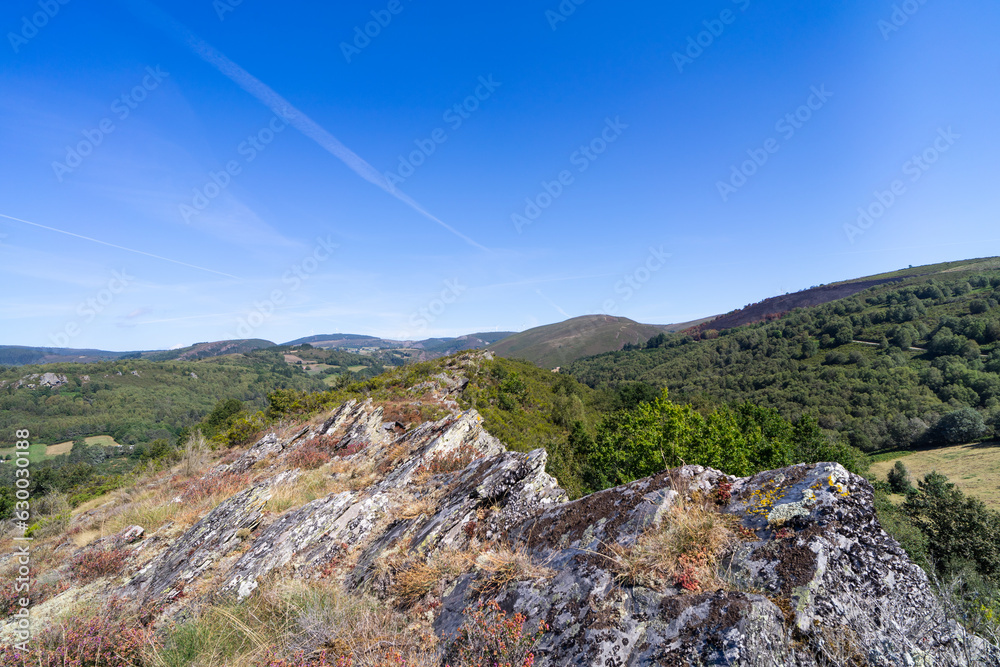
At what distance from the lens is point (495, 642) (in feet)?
12.4

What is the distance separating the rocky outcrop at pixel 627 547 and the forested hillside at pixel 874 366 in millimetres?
69680

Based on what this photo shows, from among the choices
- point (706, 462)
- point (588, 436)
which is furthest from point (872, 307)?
point (706, 462)

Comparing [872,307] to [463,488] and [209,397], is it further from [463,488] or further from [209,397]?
[209,397]

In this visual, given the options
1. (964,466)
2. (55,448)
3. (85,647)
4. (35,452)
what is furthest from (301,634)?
(55,448)

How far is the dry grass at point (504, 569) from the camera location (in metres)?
4.55

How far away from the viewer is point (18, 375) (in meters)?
186

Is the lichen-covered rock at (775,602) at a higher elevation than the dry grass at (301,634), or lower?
higher

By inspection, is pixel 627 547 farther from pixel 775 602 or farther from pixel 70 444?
pixel 70 444

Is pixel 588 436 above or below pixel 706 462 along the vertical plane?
below

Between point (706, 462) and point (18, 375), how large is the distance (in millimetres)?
300919

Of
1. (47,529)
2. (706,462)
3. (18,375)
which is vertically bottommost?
(706,462)

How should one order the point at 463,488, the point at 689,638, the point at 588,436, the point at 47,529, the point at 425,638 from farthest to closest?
the point at 588,436 → the point at 47,529 → the point at 463,488 → the point at 425,638 → the point at 689,638

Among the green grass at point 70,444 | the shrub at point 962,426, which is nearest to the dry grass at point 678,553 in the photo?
the shrub at point 962,426

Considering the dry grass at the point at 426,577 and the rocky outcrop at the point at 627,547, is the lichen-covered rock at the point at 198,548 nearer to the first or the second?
the rocky outcrop at the point at 627,547
